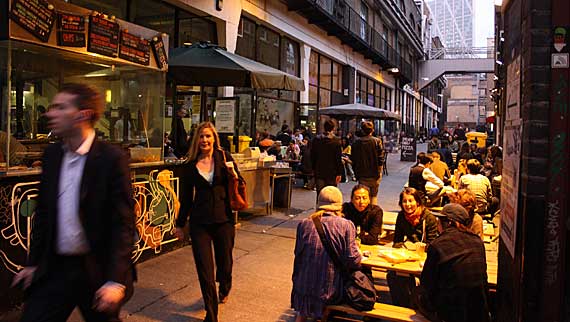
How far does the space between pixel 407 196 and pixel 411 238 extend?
0.43m

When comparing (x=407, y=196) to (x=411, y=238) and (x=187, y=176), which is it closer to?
(x=411, y=238)

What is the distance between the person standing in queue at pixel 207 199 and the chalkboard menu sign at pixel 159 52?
9.91 ft

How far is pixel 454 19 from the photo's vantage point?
93.2 metres

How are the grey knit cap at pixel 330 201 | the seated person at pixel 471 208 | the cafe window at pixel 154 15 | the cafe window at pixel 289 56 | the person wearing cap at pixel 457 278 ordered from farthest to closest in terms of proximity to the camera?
the cafe window at pixel 289 56 < the cafe window at pixel 154 15 < the seated person at pixel 471 208 < the grey knit cap at pixel 330 201 < the person wearing cap at pixel 457 278

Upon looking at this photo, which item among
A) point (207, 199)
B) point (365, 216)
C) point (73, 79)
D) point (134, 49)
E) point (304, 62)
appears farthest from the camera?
point (304, 62)

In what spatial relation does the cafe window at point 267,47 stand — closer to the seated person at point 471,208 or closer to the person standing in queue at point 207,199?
the seated person at point 471,208

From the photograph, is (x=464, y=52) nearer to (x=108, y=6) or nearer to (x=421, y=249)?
(x=108, y=6)

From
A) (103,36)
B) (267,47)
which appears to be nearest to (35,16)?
(103,36)

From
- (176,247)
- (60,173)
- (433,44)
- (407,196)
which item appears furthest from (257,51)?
(433,44)

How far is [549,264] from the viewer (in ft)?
8.75

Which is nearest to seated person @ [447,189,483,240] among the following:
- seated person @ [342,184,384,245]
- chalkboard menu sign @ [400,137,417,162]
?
seated person @ [342,184,384,245]

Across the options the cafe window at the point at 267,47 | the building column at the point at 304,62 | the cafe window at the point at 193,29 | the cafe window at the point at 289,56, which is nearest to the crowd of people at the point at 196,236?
the cafe window at the point at 193,29

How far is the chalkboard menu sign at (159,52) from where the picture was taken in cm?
729

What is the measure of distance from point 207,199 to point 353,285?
4.82ft
